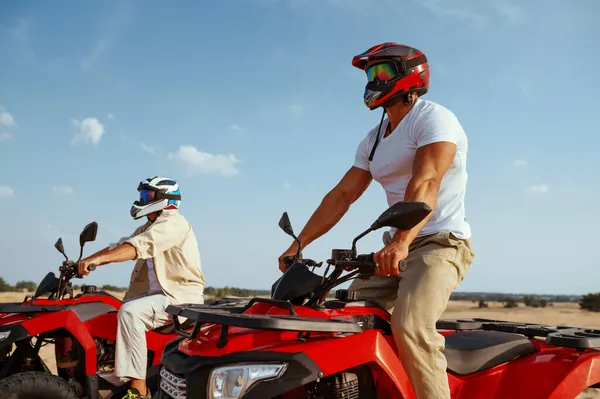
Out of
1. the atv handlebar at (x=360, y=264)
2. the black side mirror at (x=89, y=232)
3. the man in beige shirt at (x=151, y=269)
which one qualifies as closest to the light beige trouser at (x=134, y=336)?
the man in beige shirt at (x=151, y=269)

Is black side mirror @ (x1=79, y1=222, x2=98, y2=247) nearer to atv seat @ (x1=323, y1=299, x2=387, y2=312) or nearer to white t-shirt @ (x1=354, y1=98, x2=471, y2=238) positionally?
white t-shirt @ (x1=354, y1=98, x2=471, y2=238)

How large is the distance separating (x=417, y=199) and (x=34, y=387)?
373cm

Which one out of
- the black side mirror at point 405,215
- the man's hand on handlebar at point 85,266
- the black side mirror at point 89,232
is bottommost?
the black side mirror at point 405,215

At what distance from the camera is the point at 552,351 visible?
403 cm

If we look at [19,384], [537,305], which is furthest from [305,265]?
[537,305]

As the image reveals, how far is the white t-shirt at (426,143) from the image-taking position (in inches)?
153

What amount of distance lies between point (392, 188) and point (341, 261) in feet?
3.37

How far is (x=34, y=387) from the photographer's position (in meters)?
5.55

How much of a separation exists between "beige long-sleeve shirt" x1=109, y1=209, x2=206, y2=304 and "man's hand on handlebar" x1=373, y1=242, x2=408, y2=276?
370 cm

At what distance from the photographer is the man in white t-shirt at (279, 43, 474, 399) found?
3.35 m

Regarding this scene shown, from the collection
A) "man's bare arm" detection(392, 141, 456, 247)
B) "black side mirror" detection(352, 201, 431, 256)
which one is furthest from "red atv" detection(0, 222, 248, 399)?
"black side mirror" detection(352, 201, 431, 256)

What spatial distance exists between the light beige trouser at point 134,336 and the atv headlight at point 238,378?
124 inches

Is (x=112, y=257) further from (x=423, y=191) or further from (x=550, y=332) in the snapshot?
(x=550, y=332)

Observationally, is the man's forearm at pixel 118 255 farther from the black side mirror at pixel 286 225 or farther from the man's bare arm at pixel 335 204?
the black side mirror at pixel 286 225
